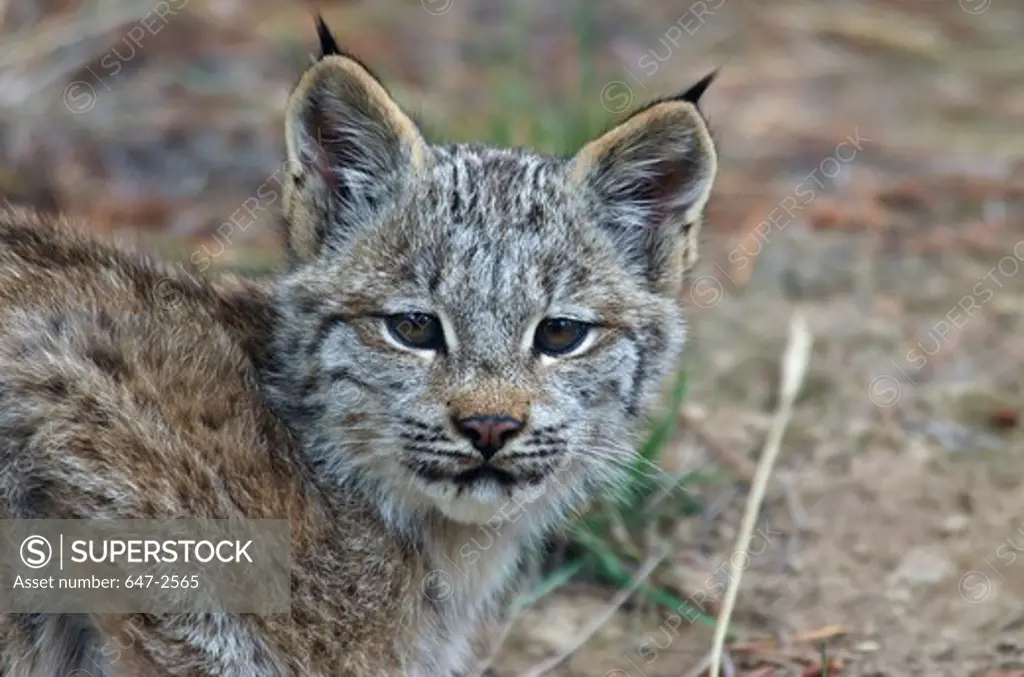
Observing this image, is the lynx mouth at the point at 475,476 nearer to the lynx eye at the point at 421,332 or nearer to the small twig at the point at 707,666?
the lynx eye at the point at 421,332

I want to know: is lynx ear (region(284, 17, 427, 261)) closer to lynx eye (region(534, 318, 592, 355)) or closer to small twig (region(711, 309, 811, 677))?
lynx eye (region(534, 318, 592, 355))

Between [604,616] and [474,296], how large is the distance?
1.79m

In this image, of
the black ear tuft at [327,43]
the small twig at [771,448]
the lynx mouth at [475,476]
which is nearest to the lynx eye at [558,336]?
the lynx mouth at [475,476]

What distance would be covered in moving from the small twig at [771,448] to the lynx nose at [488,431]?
146 centimetres

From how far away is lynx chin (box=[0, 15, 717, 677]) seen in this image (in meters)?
4.68

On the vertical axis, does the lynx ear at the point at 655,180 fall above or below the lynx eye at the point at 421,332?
above

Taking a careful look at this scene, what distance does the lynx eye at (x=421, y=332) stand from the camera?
16.1 feet

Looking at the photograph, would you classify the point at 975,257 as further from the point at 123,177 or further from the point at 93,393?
the point at 93,393

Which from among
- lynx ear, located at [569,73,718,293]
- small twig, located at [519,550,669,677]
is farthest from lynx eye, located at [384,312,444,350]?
small twig, located at [519,550,669,677]

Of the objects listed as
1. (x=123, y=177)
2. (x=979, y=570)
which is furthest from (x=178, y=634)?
(x=123, y=177)

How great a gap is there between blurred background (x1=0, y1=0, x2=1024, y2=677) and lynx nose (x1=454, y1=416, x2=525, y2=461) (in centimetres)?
145

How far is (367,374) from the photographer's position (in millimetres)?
4930

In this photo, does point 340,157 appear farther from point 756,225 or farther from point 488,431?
point 756,225

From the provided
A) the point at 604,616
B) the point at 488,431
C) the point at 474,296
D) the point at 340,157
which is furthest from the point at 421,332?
the point at 604,616
